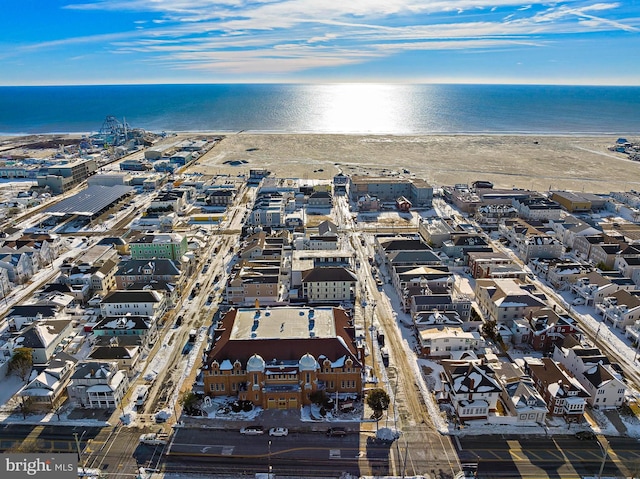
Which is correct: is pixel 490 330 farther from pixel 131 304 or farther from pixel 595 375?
pixel 131 304

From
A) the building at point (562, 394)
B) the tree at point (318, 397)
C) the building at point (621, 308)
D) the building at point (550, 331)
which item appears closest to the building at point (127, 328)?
the tree at point (318, 397)

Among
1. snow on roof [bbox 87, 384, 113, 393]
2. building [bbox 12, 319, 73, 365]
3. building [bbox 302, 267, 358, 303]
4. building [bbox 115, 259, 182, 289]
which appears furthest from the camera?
building [bbox 115, 259, 182, 289]

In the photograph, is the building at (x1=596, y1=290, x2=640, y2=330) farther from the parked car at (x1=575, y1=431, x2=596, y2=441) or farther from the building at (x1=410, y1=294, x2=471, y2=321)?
the parked car at (x1=575, y1=431, x2=596, y2=441)

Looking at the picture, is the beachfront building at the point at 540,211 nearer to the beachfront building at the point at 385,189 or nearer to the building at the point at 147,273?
the beachfront building at the point at 385,189

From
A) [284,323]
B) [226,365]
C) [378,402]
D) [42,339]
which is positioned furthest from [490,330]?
[42,339]

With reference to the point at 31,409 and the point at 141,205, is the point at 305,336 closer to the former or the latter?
the point at 31,409

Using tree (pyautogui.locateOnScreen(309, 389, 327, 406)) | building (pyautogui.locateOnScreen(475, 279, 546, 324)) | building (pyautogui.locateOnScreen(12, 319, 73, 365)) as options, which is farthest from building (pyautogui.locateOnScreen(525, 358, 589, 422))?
building (pyautogui.locateOnScreen(12, 319, 73, 365))
